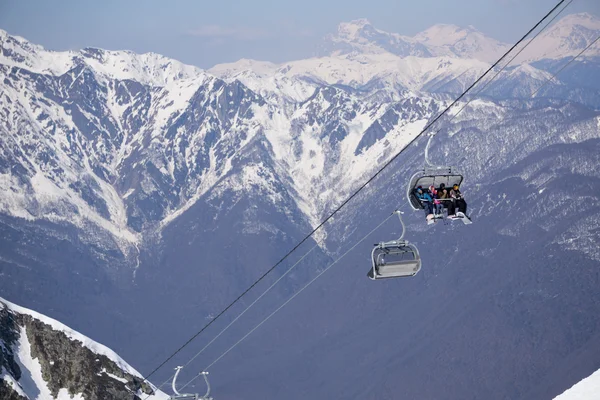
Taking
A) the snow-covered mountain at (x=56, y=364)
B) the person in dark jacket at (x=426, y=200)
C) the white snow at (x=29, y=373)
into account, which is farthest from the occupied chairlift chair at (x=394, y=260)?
the white snow at (x=29, y=373)

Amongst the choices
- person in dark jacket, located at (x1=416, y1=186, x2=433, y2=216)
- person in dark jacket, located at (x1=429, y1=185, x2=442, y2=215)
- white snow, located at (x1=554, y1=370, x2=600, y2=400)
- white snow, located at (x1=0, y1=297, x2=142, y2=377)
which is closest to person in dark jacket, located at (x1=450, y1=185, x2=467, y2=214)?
person in dark jacket, located at (x1=429, y1=185, x2=442, y2=215)

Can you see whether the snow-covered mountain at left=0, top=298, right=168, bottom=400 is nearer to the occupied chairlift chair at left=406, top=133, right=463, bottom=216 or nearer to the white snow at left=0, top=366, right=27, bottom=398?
the white snow at left=0, top=366, right=27, bottom=398

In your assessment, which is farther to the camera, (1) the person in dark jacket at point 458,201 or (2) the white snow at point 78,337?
(2) the white snow at point 78,337

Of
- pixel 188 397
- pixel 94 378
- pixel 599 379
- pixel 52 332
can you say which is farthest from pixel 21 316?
pixel 599 379

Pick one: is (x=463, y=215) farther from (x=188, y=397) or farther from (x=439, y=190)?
(x=188, y=397)

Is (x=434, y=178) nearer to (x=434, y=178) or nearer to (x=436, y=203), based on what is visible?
(x=434, y=178)

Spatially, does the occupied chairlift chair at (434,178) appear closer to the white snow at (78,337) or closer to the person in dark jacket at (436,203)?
the person in dark jacket at (436,203)
